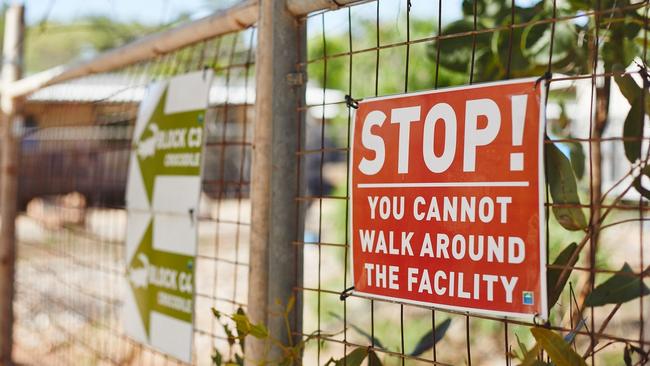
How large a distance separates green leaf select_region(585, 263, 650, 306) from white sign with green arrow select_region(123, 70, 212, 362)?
3.17 feet

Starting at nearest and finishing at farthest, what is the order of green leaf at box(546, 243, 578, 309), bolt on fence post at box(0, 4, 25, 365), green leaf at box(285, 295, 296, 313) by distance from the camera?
green leaf at box(546, 243, 578, 309)
green leaf at box(285, 295, 296, 313)
bolt on fence post at box(0, 4, 25, 365)

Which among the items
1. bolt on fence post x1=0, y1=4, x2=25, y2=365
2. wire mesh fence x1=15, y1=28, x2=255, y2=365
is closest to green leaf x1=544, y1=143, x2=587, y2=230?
wire mesh fence x1=15, y1=28, x2=255, y2=365

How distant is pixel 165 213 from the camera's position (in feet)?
5.83

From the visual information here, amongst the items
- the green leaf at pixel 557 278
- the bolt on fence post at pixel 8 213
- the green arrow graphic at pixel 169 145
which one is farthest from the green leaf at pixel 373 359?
the bolt on fence post at pixel 8 213

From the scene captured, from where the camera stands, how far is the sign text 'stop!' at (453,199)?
986mm

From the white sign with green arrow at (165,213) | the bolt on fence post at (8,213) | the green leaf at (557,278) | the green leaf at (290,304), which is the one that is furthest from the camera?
the bolt on fence post at (8,213)

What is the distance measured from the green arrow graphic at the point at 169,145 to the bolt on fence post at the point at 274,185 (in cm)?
35

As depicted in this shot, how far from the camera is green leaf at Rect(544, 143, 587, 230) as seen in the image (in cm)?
107

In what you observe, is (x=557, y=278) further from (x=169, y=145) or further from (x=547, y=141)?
(x=169, y=145)

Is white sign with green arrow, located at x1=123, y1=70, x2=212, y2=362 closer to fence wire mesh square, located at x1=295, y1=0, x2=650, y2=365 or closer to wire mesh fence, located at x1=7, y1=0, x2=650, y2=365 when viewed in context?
wire mesh fence, located at x1=7, y1=0, x2=650, y2=365

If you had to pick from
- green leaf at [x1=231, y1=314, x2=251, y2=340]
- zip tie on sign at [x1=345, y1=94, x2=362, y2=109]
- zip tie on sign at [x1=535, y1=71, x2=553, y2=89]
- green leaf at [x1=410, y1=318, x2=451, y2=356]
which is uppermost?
zip tie on sign at [x1=535, y1=71, x2=553, y2=89]

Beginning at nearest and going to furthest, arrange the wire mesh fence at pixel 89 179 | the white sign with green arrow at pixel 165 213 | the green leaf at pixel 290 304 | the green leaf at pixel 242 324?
the green leaf at pixel 242 324, the green leaf at pixel 290 304, the white sign with green arrow at pixel 165 213, the wire mesh fence at pixel 89 179

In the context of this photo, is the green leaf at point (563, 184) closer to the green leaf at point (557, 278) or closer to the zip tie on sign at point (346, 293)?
the green leaf at point (557, 278)

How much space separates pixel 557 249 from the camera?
375cm
